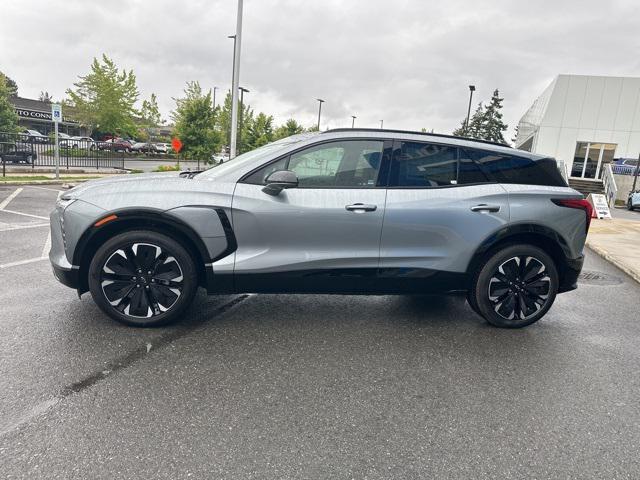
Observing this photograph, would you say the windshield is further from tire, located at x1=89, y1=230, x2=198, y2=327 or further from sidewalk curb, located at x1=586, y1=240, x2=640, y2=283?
sidewalk curb, located at x1=586, y1=240, x2=640, y2=283

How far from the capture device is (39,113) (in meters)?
57.3

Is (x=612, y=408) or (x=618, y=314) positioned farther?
(x=618, y=314)

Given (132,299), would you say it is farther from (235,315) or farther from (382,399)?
(382,399)

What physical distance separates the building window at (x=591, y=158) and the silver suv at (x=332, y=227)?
117 ft

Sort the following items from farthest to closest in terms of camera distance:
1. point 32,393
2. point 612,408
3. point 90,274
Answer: point 90,274 < point 612,408 < point 32,393

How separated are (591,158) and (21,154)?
37.0 meters

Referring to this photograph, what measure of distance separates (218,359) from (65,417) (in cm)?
104

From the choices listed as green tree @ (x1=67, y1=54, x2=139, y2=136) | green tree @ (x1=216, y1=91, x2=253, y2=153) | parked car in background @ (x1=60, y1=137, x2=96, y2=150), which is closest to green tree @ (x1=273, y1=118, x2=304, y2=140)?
green tree @ (x1=216, y1=91, x2=253, y2=153)

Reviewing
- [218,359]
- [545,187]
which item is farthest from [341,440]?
[545,187]

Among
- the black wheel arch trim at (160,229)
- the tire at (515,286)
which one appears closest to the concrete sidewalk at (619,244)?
the tire at (515,286)

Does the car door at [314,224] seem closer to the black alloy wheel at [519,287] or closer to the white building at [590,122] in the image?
the black alloy wheel at [519,287]

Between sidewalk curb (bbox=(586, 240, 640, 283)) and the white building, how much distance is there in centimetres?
→ 2697

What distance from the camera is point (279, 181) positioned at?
347 cm

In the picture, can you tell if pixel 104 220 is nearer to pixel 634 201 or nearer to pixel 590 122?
pixel 634 201
